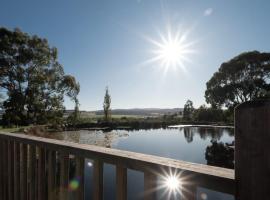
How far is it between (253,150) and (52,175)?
1123 mm

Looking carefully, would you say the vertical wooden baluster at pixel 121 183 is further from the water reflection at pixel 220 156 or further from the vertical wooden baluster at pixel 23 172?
the water reflection at pixel 220 156

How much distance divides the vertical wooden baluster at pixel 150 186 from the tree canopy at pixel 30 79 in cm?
1542

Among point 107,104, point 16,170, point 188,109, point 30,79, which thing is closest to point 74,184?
point 16,170

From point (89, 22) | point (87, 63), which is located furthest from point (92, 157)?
point (87, 63)

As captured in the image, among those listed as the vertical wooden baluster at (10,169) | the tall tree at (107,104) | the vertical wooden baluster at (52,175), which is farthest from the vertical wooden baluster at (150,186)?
the tall tree at (107,104)

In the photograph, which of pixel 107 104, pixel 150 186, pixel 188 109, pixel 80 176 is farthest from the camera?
pixel 188 109

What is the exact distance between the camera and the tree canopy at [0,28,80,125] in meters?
14.1

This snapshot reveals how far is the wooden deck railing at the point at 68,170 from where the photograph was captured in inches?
27.7

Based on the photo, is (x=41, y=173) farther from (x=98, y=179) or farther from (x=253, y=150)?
(x=253, y=150)

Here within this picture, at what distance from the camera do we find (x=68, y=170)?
120cm

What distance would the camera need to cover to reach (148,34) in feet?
24.9

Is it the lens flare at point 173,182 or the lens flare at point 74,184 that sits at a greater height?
the lens flare at point 173,182

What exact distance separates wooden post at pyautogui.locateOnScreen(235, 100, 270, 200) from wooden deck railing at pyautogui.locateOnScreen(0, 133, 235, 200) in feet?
0.19

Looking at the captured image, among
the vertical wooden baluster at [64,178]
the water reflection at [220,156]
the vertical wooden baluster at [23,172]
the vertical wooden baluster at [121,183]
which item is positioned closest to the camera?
the vertical wooden baluster at [121,183]
